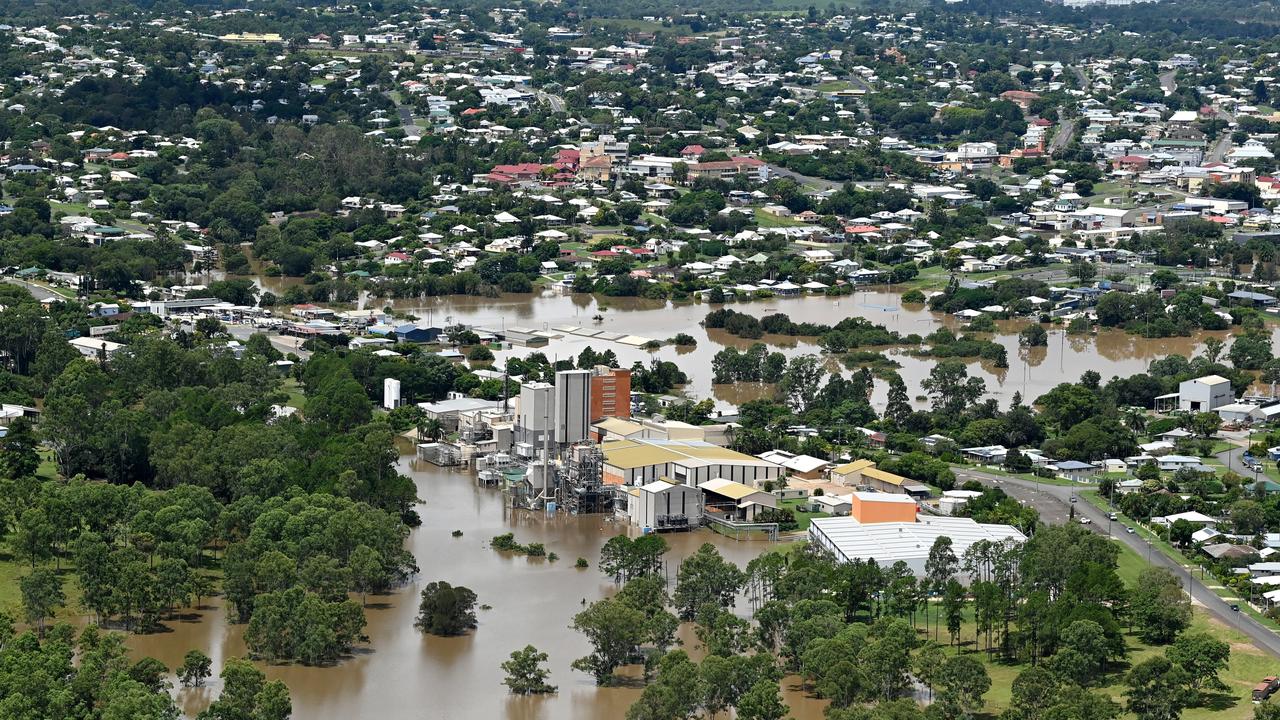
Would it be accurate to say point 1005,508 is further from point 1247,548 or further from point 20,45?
point 20,45

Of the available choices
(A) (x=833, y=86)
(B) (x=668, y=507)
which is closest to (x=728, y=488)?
(B) (x=668, y=507)

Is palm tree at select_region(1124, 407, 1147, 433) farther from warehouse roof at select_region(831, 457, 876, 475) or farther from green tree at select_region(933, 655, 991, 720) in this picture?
green tree at select_region(933, 655, 991, 720)

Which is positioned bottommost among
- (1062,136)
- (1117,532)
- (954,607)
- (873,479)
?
(1062,136)

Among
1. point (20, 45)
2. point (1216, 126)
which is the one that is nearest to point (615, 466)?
point (1216, 126)

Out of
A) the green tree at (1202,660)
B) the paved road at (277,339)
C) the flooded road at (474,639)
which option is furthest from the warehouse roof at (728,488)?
A: the paved road at (277,339)

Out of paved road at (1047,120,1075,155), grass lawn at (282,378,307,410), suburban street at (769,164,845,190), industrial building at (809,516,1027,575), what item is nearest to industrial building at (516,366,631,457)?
industrial building at (809,516,1027,575)

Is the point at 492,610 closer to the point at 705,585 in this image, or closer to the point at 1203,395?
the point at 705,585

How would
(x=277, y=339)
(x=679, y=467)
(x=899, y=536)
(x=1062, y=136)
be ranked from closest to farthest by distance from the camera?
(x=899, y=536) < (x=679, y=467) < (x=277, y=339) < (x=1062, y=136)
